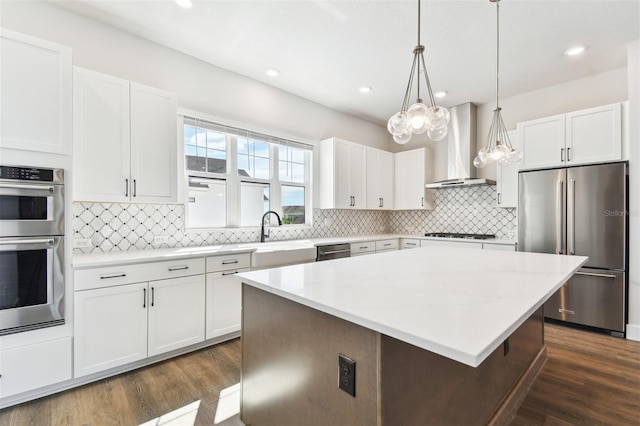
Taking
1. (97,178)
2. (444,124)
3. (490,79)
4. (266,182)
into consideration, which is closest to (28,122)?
(97,178)

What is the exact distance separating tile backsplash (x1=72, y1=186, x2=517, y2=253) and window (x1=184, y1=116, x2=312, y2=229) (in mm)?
162

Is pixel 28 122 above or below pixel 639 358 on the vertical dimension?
above

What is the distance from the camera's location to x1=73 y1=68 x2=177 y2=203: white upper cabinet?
7.38 feet

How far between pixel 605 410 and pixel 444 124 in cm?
206

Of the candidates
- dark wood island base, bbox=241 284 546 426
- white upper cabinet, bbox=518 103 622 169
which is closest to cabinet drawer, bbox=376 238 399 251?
white upper cabinet, bbox=518 103 622 169

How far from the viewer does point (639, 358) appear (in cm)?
252

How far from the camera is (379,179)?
4.88 metres

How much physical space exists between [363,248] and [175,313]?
2.47 meters

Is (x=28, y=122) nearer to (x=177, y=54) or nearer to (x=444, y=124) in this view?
(x=177, y=54)

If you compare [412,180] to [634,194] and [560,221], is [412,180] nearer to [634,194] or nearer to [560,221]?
[560,221]

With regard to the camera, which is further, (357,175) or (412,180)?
(412,180)

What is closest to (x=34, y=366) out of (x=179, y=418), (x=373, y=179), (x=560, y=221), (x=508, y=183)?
(x=179, y=418)

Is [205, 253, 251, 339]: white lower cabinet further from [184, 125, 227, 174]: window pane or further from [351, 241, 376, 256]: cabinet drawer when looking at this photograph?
[351, 241, 376, 256]: cabinet drawer

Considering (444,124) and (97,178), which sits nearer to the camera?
(444,124)
